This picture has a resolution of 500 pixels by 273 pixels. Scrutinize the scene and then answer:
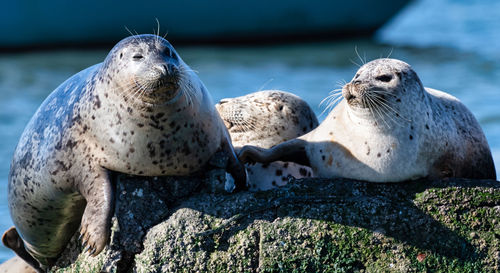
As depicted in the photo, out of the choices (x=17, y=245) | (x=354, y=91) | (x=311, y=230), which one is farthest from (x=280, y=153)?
(x=17, y=245)

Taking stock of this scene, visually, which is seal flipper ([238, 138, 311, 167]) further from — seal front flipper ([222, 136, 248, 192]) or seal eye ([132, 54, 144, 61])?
seal eye ([132, 54, 144, 61])

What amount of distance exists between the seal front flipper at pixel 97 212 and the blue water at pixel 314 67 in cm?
620

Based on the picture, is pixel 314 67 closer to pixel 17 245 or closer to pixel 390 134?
pixel 17 245

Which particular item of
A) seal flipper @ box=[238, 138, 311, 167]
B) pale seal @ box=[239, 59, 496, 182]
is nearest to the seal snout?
pale seal @ box=[239, 59, 496, 182]

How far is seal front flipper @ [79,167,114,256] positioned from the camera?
4797mm

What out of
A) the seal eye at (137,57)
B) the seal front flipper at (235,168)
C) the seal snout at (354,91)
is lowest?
the seal front flipper at (235,168)

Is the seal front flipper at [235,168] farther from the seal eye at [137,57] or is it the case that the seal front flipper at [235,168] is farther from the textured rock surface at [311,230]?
the seal eye at [137,57]

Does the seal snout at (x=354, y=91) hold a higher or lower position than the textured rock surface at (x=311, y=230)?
higher

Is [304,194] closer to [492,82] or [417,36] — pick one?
[492,82]

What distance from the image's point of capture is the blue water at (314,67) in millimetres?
14000

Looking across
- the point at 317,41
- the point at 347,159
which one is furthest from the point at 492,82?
the point at 347,159

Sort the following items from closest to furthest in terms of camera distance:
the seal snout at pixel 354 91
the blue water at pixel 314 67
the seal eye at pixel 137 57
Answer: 1. the seal eye at pixel 137 57
2. the seal snout at pixel 354 91
3. the blue water at pixel 314 67

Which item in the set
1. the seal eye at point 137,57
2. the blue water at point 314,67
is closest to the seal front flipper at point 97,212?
the seal eye at point 137,57

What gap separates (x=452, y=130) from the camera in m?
5.43
